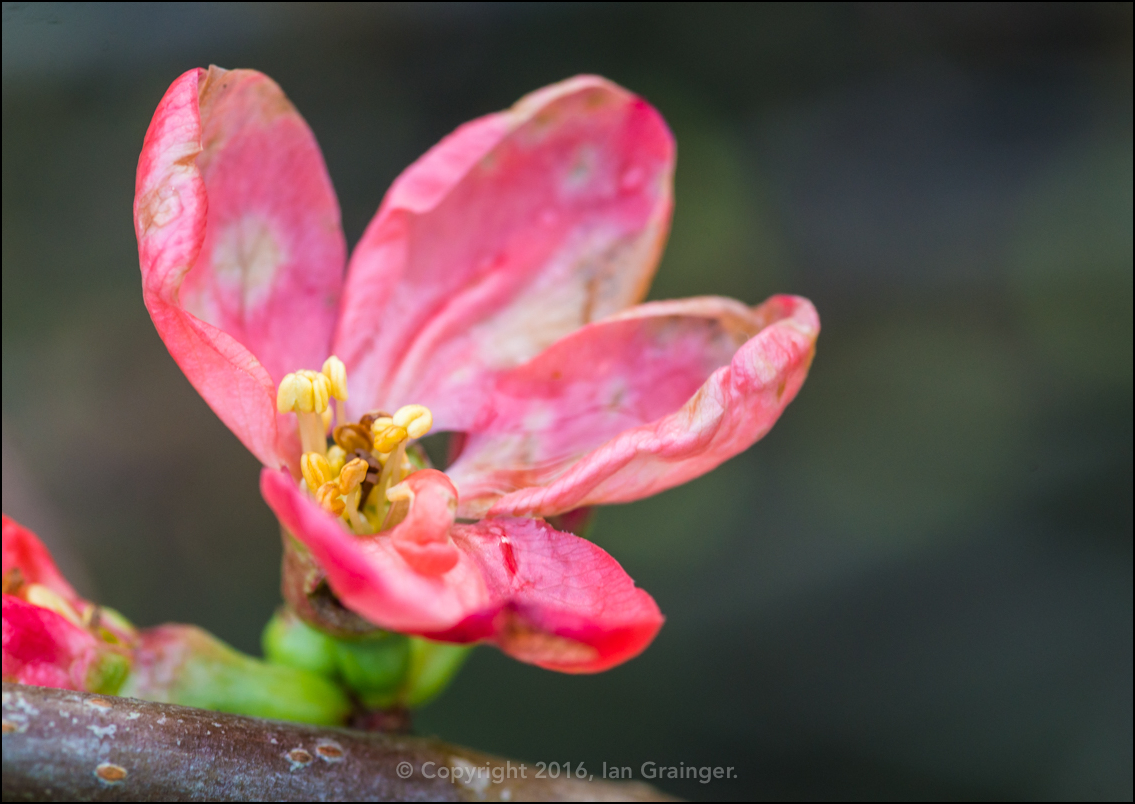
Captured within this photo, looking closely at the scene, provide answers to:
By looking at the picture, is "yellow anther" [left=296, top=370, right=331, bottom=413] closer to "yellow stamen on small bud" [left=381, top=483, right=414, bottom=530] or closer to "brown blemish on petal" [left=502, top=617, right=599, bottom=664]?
"yellow stamen on small bud" [left=381, top=483, right=414, bottom=530]

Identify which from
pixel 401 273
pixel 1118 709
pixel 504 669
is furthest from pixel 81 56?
pixel 1118 709

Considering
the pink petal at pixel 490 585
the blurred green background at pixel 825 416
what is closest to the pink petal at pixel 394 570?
the pink petal at pixel 490 585

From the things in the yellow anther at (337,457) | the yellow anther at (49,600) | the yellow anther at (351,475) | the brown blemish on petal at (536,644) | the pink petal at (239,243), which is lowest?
the brown blemish on petal at (536,644)

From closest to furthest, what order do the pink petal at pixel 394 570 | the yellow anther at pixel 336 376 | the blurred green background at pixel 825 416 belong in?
the pink petal at pixel 394 570, the yellow anther at pixel 336 376, the blurred green background at pixel 825 416

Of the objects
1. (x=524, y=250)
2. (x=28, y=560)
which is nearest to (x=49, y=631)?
(x=28, y=560)

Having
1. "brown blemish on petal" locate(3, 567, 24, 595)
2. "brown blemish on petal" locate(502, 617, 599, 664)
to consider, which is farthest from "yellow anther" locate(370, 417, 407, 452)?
"brown blemish on petal" locate(3, 567, 24, 595)

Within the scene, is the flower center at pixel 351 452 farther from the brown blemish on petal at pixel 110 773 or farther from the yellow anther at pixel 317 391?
the brown blemish on petal at pixel 110 773

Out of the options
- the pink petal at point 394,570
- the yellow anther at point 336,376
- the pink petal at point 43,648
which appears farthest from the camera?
the yellow anther at point 336,376
